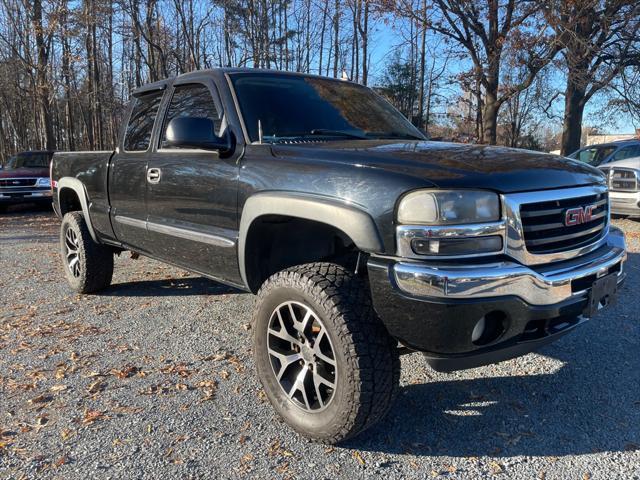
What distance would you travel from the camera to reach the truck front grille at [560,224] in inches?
90.5

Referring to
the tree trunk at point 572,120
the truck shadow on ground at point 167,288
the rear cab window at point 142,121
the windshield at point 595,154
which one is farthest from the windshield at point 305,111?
the tree trunk at point 572,120

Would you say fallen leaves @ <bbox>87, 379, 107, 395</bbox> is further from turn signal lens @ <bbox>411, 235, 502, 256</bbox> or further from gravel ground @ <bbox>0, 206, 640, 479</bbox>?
turn signal lens @ <bbox>411, 235, 502, 256</bbox>

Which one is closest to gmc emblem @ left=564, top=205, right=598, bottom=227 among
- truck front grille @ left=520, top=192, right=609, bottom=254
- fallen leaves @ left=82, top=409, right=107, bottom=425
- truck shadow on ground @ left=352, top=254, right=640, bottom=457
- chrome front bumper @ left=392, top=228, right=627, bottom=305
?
truck front grille @ left=520, top=192, right=609, bottom=254

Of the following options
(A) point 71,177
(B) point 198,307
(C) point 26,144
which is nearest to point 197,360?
(B) point 198,307

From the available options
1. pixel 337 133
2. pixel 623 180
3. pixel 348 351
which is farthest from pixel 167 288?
pixel 623 180

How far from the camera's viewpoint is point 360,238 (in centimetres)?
228

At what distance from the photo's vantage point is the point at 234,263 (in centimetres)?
310

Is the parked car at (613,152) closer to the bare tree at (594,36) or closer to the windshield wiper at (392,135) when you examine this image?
the bare tree at (594,36)

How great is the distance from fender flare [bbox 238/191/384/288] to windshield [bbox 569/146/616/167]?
10188 millimetres

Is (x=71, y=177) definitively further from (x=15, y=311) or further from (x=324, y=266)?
(x=324, y=266)

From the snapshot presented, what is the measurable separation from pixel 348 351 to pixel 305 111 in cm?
177

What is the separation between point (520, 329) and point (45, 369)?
3.00 m

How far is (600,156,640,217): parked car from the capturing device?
8992 millimetres

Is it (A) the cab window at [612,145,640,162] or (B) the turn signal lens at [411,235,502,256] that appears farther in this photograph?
(A) the cab window at [612,145,640,162]
